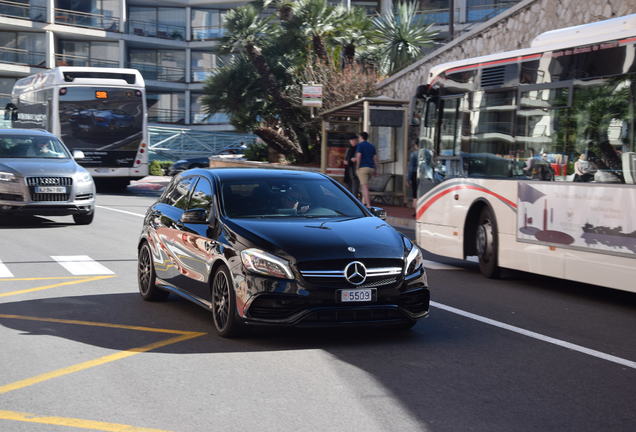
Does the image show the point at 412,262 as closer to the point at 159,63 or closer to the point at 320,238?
the point at 320,238

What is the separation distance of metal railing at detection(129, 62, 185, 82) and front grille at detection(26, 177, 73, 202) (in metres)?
50.3

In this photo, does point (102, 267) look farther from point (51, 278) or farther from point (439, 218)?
point (439, 218)

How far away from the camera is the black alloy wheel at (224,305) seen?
26.5ft

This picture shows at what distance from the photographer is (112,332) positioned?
28.4 feet

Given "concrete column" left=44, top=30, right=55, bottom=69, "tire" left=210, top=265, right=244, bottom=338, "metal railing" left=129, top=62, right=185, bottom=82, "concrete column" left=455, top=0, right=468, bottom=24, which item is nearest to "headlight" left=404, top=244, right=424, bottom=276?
"tire" left=210, top=265, right=244, bottom=338

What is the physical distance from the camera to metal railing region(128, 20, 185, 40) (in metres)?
67.9

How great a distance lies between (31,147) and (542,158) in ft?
40.2

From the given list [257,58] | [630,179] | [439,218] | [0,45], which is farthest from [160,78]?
[630,179]

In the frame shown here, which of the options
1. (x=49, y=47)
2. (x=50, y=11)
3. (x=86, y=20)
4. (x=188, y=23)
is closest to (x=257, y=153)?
(x=49, y=47)

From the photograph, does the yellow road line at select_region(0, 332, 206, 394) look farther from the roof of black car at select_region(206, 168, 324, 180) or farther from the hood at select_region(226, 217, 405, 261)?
the roof of black car at select_region(206, 168, 324, 180)

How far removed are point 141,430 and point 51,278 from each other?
7.27 meters

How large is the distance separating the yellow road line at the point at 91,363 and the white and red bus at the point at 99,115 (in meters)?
23.6

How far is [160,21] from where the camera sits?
69.2m

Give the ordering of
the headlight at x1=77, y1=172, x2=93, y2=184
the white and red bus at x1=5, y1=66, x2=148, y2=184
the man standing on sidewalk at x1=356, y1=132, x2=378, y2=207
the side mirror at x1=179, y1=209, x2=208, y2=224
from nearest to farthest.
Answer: the side mirror at x1=179, y1=209, x2=208, y2=224
the headlight at x1=77, y1=172, x2=93, y2=184
the man standing on sidewalk at x1=356, y1=132, x2=378, y2=207
the white and red bus at x1=5, y1=66, x2=148, y2=184
